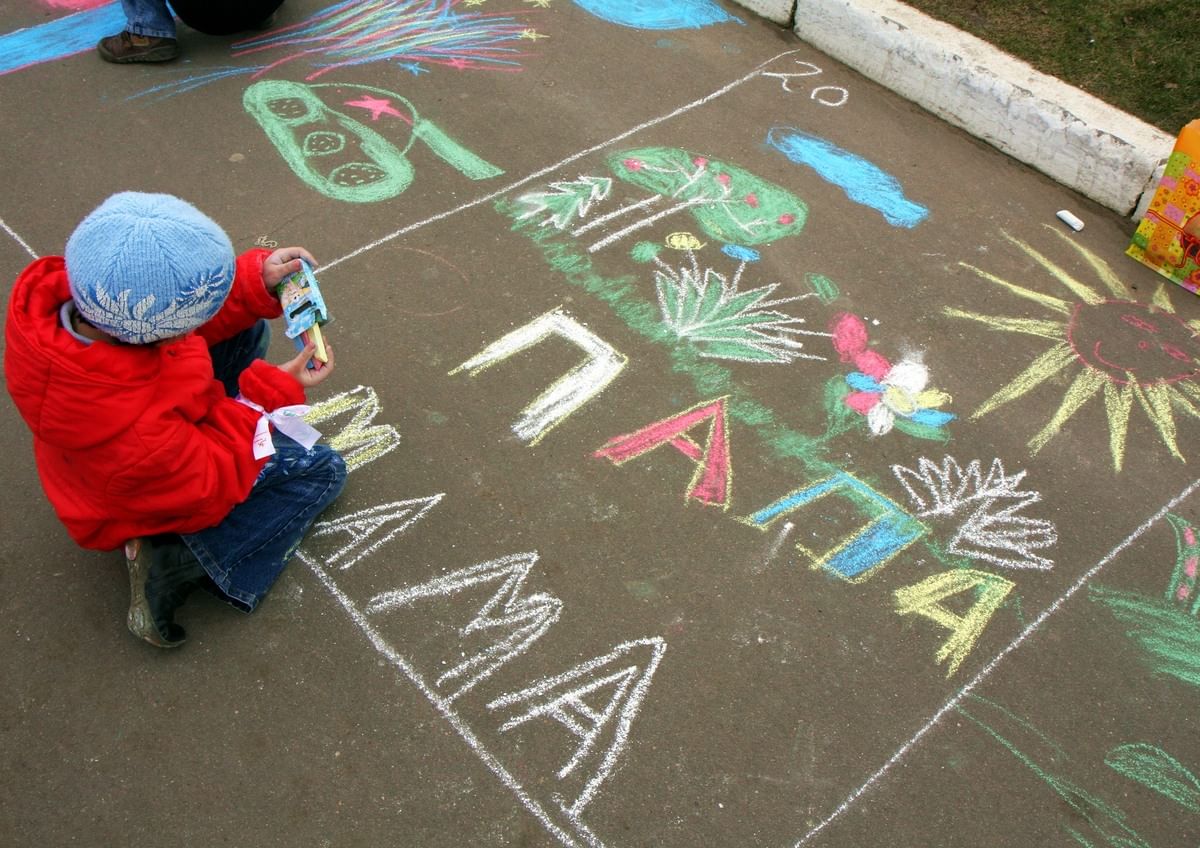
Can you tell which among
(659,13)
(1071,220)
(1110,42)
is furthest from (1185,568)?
(659,13)

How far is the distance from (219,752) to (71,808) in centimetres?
33

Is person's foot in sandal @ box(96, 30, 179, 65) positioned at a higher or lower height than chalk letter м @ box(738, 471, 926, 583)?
higher

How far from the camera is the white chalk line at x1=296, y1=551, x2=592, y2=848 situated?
2309 mm

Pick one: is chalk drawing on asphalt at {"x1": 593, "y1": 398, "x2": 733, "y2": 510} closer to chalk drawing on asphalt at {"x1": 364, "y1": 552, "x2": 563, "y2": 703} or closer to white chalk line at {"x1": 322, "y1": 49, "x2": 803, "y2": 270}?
chalk drawing on asphalt at {"x1": 364, "y1": 552, "x2": 563, "y2": 703}

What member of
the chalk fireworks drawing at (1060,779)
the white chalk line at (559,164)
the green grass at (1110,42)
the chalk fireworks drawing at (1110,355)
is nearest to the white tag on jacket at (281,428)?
the white chalk line at (559,164)

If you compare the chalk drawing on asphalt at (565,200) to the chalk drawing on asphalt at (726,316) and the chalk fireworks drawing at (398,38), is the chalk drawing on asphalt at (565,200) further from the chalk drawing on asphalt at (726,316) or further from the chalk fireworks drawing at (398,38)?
the chalk fireworks drawing at (398,38)

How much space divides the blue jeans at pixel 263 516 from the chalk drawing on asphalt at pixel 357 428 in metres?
0.23

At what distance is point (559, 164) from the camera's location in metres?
4.29

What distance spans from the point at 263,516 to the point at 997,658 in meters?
2.03

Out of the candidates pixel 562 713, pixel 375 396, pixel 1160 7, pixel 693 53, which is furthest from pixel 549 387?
pixel 1160 7

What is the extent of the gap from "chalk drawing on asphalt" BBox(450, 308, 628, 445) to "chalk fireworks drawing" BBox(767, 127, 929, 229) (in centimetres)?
149

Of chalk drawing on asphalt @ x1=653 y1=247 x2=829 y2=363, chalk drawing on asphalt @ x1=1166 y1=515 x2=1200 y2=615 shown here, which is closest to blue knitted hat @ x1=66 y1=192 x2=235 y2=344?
chalk drawing on asphalt @ x1=653 y1=247 x2=829 y2=363

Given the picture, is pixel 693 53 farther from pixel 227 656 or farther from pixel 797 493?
pixel 227 656

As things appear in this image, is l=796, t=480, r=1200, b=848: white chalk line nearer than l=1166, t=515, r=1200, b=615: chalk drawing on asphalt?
Yes
